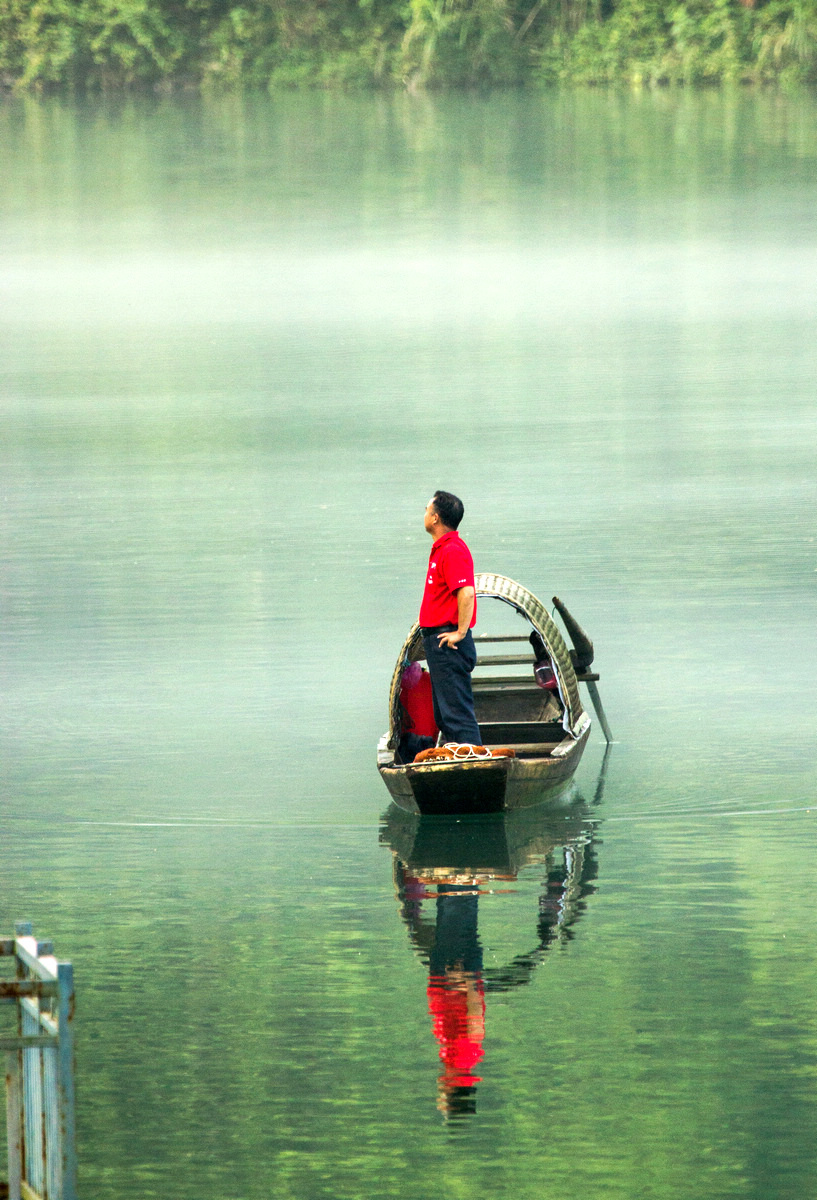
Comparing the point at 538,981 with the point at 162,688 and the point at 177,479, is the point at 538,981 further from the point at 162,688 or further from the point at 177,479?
the point at 177,479

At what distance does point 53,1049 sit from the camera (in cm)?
506

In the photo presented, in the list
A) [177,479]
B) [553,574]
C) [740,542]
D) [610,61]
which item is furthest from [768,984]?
[610,61]

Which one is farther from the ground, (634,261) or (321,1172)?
(321,1172)

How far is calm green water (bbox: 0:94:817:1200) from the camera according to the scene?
6832mm

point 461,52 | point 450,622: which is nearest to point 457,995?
point 450,622

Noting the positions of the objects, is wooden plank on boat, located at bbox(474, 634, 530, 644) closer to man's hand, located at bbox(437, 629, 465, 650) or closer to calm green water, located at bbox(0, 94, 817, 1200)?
calm green water, located at bbox(0, 94, 817, 1200)

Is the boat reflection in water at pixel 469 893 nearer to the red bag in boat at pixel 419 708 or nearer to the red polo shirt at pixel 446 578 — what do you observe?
the red bag in boat at pixel 419 708

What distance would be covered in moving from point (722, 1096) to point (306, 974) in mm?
1768

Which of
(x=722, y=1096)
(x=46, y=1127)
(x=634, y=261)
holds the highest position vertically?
(x=46, y=1127)

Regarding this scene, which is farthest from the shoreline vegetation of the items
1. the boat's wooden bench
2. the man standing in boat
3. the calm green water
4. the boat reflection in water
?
the boat reflection in water

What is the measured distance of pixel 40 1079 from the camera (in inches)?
206

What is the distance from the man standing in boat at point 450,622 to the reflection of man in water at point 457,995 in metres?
1.00

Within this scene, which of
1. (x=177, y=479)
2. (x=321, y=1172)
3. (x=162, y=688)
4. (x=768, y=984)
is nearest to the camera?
(x=321, y=1172)

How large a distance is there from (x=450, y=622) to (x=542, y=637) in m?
0.75
